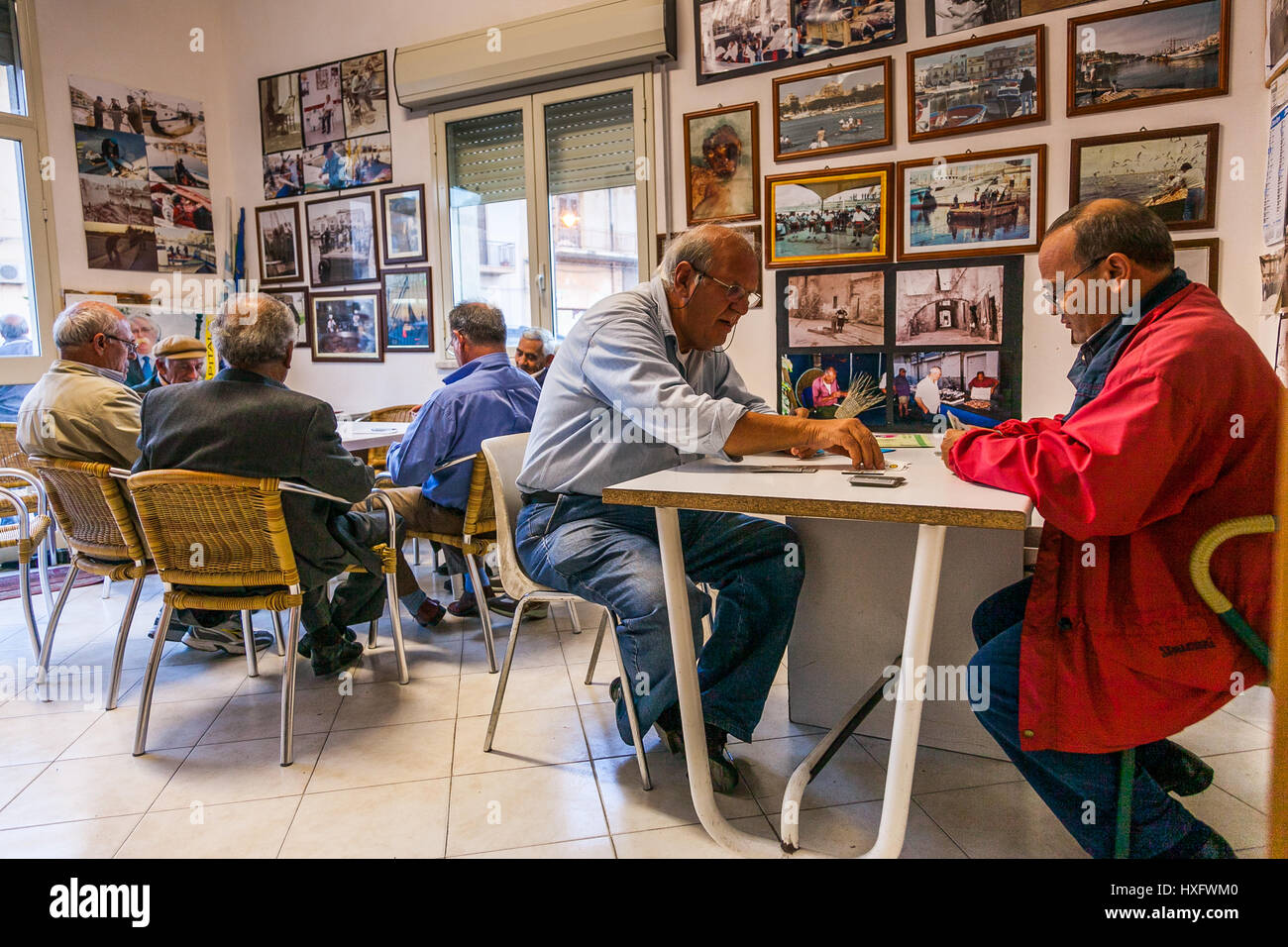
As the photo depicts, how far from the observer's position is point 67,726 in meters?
2.46

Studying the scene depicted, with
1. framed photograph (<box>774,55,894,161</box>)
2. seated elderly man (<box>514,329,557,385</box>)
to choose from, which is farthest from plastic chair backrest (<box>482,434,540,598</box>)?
framed photograph (<box>774,55,894,161</box>)

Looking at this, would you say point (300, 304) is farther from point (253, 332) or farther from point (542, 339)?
point (253, 332)

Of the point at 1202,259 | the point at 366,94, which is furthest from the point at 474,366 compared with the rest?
the point at 366,94

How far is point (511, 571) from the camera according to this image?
7.08ft

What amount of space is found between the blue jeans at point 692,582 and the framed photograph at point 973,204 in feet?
6.57

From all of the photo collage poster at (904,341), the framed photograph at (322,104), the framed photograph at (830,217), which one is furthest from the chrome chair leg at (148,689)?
the framed photograph at (322,104)

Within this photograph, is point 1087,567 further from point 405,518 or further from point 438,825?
point 405,518

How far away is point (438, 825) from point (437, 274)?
3.75 meters

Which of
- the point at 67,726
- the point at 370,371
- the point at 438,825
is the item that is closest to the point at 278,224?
the point at 370,371

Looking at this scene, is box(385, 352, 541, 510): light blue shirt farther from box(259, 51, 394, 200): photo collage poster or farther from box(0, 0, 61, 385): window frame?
box(0, 0, 61, 385): window frame

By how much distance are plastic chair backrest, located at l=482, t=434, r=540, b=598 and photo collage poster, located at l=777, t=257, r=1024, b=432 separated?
1917 millimetres

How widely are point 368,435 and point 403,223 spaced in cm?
208

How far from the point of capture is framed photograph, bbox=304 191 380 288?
516cm

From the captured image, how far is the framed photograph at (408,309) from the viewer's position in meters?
5.03
